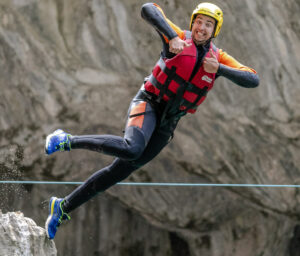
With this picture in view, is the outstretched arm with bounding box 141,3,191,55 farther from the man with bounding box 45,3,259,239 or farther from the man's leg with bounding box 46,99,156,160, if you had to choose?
the man's leg with bounding box 46,99,156,160

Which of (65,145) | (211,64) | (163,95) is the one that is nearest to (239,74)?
(211,64)

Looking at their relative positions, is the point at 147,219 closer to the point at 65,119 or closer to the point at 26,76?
the point at 65,119

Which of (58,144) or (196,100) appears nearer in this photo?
(58,144)

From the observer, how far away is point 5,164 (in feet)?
16.3

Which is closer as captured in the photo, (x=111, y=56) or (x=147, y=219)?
(x=111, y=56)

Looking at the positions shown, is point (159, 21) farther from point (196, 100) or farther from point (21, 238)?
point (21, 238)

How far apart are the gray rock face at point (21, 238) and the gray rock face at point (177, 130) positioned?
2082 mm

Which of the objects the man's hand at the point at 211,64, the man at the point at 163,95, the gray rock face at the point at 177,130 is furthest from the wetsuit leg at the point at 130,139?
the gray rock face at the point at 177,130

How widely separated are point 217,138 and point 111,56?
1318 millimetres

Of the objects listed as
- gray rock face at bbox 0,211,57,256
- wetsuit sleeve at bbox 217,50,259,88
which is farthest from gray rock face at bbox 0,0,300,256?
wetsuit sleeve at bbox 217,50,259,88

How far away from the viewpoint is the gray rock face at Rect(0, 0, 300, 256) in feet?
16.1

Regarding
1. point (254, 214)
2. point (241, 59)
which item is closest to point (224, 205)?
point (254, 214)

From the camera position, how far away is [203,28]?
2.77 m

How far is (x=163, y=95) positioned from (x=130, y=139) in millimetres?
340
